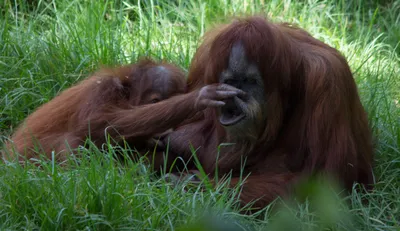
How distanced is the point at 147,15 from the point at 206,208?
3022 mm

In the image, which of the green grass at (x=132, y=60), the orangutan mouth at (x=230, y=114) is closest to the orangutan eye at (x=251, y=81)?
the orangutan mouth at (x=230, y=114)

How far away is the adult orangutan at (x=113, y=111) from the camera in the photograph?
11.8ft

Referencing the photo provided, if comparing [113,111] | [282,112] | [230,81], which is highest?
[230,81]

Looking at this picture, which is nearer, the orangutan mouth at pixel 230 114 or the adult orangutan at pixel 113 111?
the orangutan mouth at pixel 230 114

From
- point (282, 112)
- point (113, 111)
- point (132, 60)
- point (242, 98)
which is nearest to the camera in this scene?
point (242, 98)

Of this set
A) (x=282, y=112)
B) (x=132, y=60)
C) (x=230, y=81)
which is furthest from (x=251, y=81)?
(x=132, y=60)

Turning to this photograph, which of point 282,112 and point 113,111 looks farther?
point 113,111

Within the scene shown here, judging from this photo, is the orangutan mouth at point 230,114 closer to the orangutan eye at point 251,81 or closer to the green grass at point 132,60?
the orangutan eye at point 251,81

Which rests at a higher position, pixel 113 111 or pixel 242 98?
pixel 242 98

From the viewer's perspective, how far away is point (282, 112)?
11.1 feet

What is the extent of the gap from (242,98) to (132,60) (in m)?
1.60

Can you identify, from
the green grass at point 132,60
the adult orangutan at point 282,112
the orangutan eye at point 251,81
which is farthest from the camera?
the orangutan eye at point 251,81

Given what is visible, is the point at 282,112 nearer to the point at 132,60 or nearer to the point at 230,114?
the point at 230,114

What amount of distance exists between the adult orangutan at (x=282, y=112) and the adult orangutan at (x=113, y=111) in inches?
10.2
